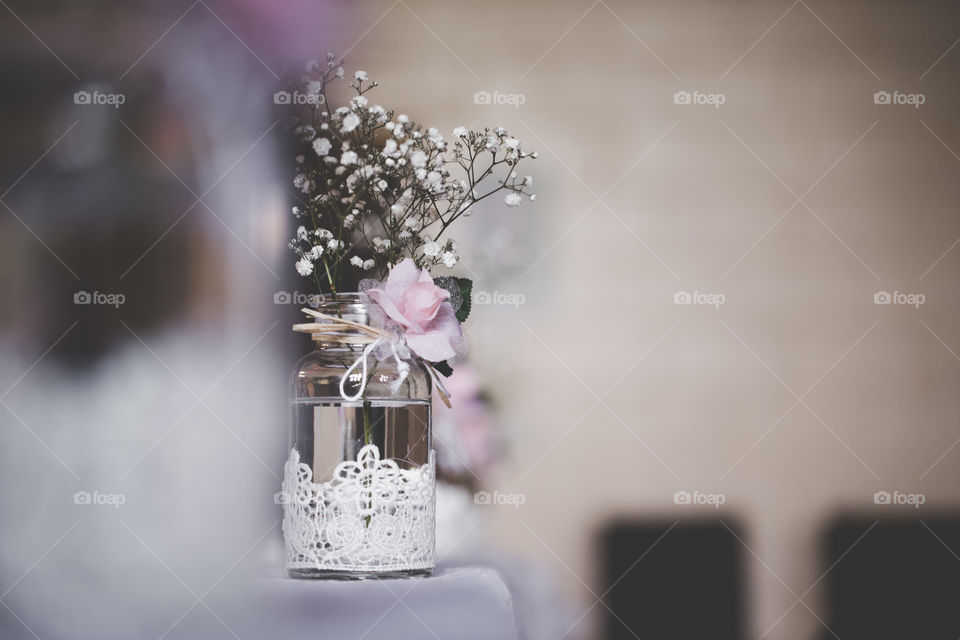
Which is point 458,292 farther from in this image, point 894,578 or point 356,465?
point 894,578

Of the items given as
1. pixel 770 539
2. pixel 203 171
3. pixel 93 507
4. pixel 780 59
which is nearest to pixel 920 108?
pixel 780 59

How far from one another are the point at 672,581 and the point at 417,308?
0.65 metres

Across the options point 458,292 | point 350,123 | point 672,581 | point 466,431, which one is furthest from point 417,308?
point 672,581

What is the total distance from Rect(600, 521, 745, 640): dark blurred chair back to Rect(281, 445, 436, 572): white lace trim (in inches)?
17.0

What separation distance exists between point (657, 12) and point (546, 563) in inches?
34.9

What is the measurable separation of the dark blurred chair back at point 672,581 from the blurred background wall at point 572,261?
3 centimetres

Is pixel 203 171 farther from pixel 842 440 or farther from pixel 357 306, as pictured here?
pixel 842 440

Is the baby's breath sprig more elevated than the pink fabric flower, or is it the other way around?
the baby's breath sprig

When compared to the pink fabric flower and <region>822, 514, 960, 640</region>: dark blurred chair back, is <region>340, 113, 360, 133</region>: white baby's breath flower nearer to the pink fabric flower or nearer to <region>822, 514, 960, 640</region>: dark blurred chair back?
the pink fabric flower

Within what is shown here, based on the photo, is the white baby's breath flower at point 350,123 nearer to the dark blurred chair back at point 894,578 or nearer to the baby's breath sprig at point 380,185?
the baby's breath sprig at point 380,185

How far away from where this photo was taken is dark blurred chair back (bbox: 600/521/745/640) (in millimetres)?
1348

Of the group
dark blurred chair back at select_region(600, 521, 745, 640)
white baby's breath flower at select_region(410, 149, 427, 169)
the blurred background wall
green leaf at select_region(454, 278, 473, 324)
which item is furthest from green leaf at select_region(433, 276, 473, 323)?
dark blurred chair back at select_region(600, 521, 745, 640)

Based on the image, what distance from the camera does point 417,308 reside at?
1.01 m

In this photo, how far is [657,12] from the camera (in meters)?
1.44
